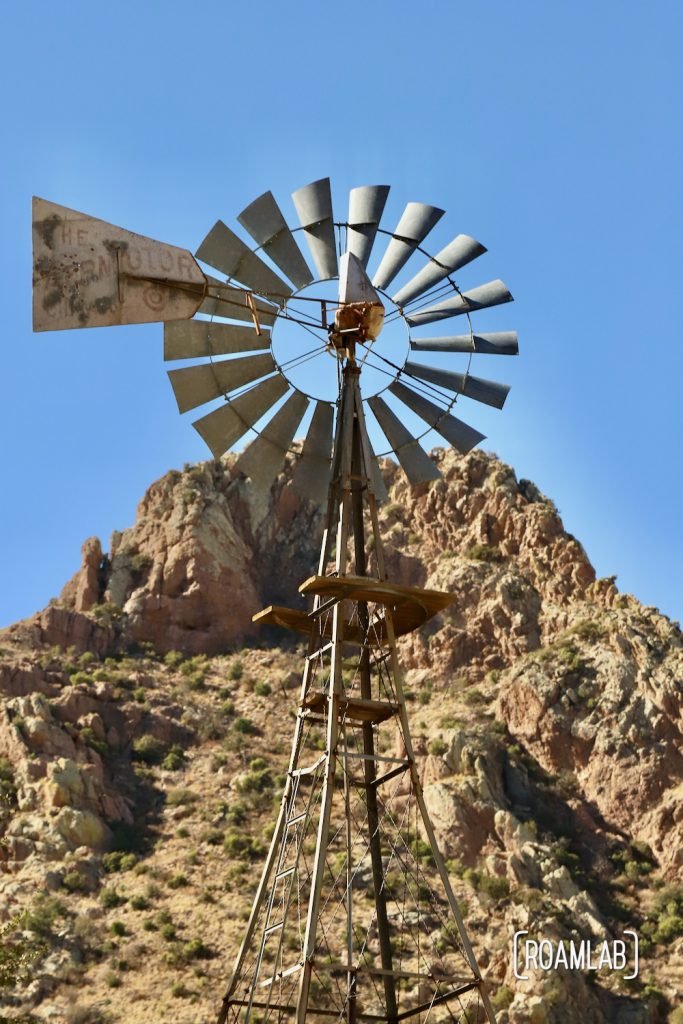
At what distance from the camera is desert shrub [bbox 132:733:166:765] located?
4634 cm

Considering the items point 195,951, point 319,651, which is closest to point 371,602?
point 319,651

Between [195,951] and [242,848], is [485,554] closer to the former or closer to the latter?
[242,848]

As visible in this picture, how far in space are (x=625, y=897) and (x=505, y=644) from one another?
41.2 ft

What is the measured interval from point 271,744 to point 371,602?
3276 centimetres

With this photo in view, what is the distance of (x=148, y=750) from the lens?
46594 millimetres

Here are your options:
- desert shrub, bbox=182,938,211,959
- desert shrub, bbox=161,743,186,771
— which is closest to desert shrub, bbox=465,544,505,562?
desert shrub, bbox=161,743,186,771

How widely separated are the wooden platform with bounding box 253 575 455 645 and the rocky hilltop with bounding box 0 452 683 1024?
16.9 m

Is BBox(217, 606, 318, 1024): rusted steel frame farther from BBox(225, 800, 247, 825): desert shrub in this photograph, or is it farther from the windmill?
BBox(225, 800, 247, 825): desert shrub

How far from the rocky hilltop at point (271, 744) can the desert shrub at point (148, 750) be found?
0.13m

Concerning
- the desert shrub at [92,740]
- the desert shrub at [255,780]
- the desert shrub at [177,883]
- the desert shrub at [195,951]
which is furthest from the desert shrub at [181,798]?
the desert shrub at [195,951]

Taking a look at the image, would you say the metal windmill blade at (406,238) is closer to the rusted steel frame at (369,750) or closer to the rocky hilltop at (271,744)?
the rusted steel frame at (369,750)

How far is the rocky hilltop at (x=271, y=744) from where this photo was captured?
34.8 meters

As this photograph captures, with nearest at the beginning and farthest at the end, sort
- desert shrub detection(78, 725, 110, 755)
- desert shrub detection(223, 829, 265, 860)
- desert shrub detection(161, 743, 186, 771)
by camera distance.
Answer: desert shrub detection(223, 829, 265, 860)
desert shrub detection(78, 725, 110, 755)
desert shrub detection(161, 743, 186, 771)

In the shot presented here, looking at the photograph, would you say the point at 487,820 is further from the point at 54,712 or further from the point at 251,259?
the point at 251,259
